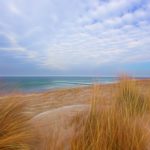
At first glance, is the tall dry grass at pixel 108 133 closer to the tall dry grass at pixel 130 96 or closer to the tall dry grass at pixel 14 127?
→ the tall dry grass at pixel 14 127

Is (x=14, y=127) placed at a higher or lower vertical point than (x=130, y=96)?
lower

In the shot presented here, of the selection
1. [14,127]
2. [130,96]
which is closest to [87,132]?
[14,127]

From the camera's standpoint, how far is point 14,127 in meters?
1.87

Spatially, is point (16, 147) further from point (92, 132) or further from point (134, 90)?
A: point (134, 90)

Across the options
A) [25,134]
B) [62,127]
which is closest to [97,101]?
[62,127]

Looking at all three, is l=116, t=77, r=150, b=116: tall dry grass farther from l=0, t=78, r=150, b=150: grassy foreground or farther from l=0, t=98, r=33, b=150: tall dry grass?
l=0, t=98, r=33, b=150: tall dry grass

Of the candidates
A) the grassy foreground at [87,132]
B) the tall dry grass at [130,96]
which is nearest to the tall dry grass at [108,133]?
the grassy foreground at [87,132]

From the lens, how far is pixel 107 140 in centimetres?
183

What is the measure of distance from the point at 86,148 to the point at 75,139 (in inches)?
3.8

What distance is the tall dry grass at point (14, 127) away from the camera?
5.68 ft

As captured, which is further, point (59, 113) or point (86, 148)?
point (59, 113)

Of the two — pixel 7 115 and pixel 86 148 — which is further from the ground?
pixel 7 115

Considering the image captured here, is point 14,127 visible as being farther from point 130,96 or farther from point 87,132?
point 130,96

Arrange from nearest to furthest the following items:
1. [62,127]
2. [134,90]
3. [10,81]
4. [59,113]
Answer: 1. [62,127]
2. [59,113]
3. [10,81]
4. [134,90]
